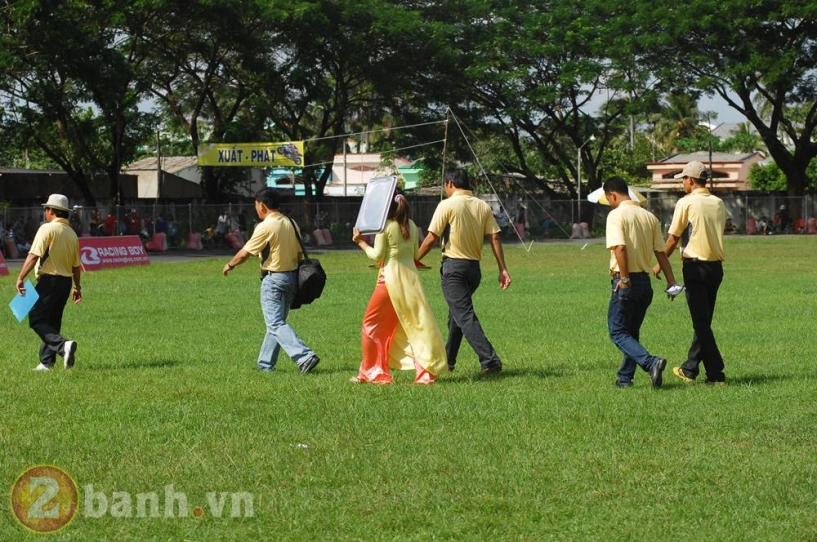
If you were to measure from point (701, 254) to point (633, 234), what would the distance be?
0.72 metres

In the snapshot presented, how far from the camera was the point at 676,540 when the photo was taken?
17.8 ft

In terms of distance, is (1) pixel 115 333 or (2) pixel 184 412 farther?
(1) pixel 115 333

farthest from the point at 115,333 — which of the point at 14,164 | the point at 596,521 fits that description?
the point at 14,164

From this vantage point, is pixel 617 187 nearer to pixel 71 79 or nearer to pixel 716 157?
pixel 71 79

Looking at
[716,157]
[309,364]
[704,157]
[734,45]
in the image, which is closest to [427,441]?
[309,364]

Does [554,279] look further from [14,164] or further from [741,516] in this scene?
[14,164]

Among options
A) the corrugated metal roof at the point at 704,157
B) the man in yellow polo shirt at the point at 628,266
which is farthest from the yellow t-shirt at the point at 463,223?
the corrugated metal roof at the point at 704,157

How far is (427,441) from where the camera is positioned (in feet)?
24.9

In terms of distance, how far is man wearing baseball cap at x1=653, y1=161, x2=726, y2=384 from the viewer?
10102 millimetres

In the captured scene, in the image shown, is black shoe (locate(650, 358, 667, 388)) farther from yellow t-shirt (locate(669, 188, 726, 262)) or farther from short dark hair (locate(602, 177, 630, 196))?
short dark hair (locate(602, 177, 630, 196))

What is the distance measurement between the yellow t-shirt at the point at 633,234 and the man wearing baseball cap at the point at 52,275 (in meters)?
5.06

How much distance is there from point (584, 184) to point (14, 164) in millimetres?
33914

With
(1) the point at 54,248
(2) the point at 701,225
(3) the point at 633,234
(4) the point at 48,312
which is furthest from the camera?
(4) the point at 48,312

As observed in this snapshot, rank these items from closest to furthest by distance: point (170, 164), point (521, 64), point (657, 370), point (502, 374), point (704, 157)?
point (657, 370) < point (502, 374) < point (521, 64) < point (170, 164) < point (704, 157)
